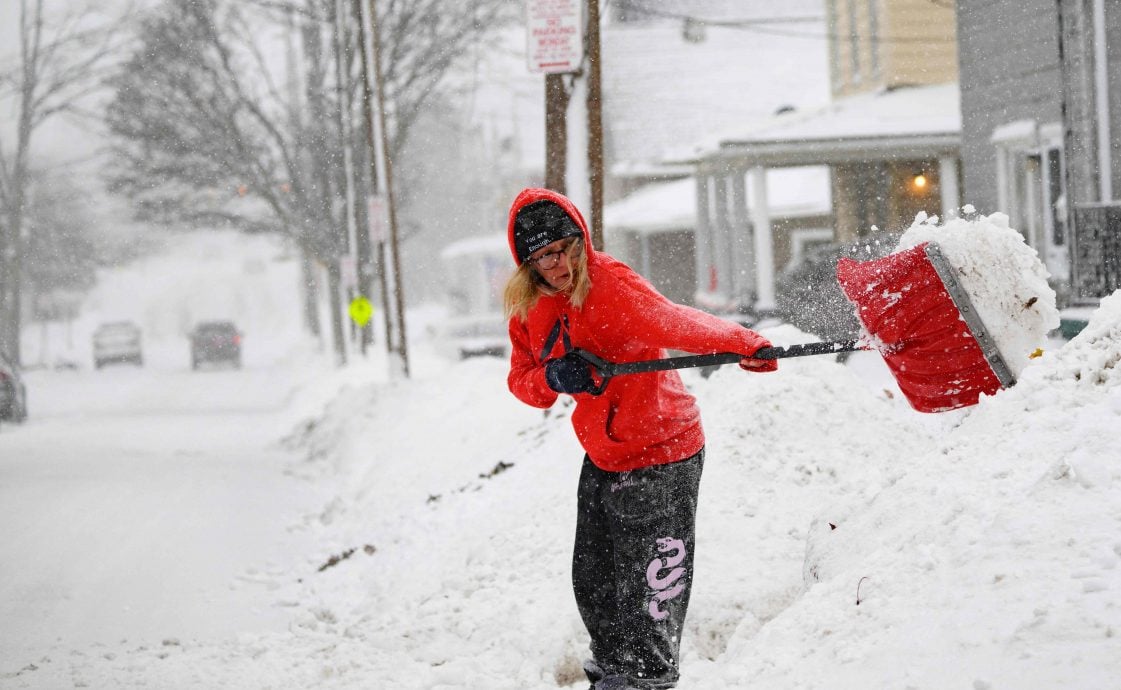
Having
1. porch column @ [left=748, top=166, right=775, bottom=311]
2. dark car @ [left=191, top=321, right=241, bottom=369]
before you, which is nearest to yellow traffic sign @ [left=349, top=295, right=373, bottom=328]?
porch column @ [left=748, top=166, right=775, bottom=311]

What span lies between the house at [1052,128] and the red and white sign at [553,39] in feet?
14.4

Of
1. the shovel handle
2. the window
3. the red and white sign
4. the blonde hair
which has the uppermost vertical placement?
the red and white sign

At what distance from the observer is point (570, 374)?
3.58 m

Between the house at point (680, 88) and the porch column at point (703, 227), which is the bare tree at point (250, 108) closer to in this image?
the porch column at point (703, 227)

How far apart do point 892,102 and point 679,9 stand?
17.8 m

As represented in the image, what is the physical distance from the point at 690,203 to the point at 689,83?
8.47m

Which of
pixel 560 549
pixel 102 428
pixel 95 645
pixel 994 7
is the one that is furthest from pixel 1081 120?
pixel 102 428

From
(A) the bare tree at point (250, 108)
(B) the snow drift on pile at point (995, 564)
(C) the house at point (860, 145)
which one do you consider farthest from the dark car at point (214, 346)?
(B) the snow drift on pile at point (995, 564)

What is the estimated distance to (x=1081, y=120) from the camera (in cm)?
1112

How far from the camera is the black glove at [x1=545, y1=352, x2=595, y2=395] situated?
11.7 ft

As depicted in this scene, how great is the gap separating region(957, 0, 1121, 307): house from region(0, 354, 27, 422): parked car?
45.3 ft

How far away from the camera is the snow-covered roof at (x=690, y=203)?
27703 mm

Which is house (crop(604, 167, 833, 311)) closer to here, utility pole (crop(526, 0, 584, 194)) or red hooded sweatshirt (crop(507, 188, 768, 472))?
utility pole (crop(526, 0, 584, 194))

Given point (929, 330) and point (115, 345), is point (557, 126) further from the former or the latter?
point (115, 345)
